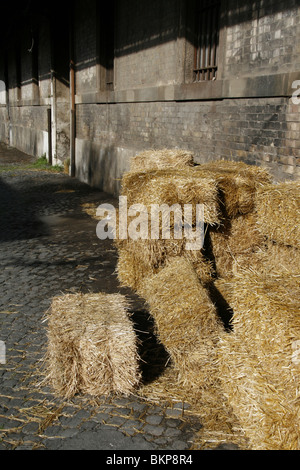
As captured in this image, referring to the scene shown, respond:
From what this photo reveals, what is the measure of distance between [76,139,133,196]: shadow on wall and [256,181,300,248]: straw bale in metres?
5.66

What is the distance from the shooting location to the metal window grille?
25.4 feet

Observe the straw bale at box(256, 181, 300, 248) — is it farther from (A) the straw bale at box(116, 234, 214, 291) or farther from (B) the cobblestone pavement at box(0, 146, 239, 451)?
(B) the cobblestone pavement at box(0, 146, 239, 451)

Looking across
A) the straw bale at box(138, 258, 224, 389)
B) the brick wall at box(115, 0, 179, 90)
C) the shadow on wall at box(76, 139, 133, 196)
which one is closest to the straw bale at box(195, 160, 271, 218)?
the straw bale at box(138, 258, 224, 389)

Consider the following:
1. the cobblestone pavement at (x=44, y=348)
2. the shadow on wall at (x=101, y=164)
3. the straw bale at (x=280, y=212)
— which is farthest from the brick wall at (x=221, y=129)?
the cobblestone pavement at (x=44, y=348)

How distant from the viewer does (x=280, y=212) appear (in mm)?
4855

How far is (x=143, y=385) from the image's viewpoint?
3.68 meters

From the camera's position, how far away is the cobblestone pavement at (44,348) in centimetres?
312

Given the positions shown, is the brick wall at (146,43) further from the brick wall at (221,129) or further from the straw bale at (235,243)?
the straw bale at (235,243)

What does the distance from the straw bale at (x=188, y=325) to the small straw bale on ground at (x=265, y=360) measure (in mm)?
166

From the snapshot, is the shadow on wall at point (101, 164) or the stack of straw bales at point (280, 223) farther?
the shadow on wall at point (101, 164)

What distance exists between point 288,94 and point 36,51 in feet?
55.5

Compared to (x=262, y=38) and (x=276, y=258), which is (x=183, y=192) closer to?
(x=276, y=258)
